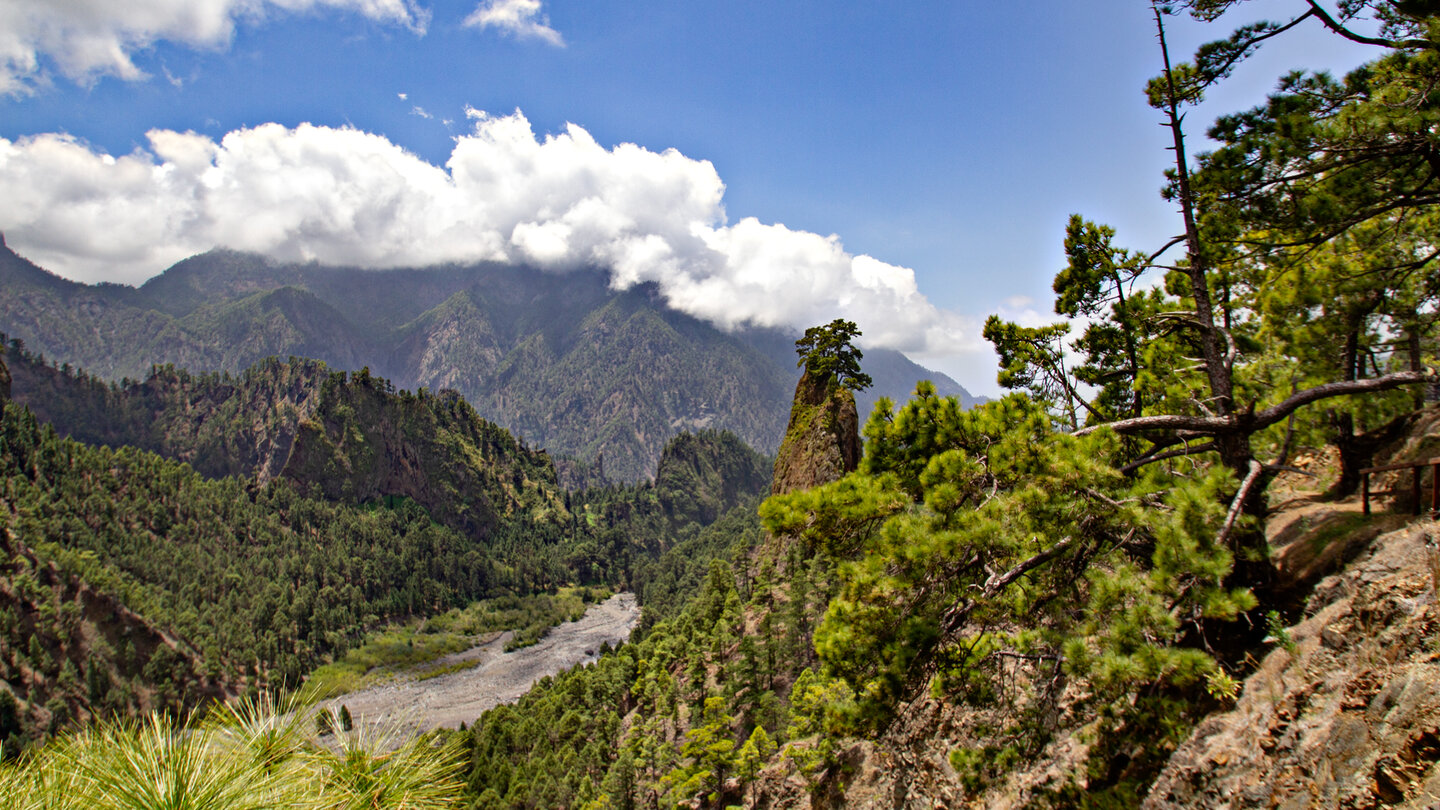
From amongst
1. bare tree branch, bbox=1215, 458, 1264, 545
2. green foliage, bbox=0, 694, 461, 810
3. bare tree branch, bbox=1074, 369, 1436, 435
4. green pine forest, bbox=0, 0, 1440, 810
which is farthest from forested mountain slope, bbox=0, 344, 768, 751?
bare tree branch, bbox=1215, 458, 1264, 545

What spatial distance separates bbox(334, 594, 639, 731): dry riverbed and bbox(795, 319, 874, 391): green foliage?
72250 millimetres

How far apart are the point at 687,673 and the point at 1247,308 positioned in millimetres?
55667

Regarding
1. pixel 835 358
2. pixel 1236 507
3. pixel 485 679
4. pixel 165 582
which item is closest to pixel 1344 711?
pixel 1236 507

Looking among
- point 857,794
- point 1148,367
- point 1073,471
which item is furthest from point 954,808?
point 1148,367

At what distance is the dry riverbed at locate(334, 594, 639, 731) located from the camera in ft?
337

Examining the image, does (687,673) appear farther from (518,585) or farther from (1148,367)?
(518,585)

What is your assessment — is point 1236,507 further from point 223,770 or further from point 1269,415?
point 223,770

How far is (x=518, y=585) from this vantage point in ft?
655

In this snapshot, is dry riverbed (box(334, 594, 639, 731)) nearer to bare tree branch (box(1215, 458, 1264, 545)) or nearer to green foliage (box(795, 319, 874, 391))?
green foliage (box(795, 319, 874, 391))

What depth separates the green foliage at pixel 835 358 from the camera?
176ft

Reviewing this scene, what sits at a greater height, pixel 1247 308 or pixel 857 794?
pixel 1247 308

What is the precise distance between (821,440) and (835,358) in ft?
24.7

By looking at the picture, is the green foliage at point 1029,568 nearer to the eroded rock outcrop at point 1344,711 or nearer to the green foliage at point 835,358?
the eroded rock outcrop at point 1344,711

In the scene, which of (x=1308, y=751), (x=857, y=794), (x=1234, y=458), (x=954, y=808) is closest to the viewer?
(x=1308, y=751)
